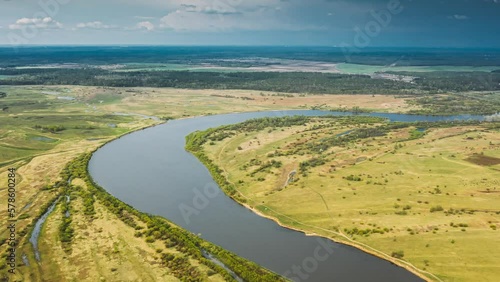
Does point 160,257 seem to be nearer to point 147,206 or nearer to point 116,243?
point 116,243

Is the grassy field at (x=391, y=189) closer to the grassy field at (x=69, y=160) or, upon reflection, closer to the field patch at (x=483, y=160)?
the field patch at (x=483, y=160)

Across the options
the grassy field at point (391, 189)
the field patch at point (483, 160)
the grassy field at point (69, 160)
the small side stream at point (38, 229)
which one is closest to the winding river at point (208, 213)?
the grassy field at point (391, 189)

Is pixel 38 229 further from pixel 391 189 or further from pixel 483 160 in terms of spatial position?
pixel 483 160

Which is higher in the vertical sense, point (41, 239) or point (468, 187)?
point (468, 187)

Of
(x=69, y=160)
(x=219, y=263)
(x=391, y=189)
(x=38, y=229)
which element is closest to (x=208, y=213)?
(x=219, y=263)

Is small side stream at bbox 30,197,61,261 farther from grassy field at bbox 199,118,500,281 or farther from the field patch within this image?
the field patch

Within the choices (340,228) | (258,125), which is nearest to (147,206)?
(340,228)
